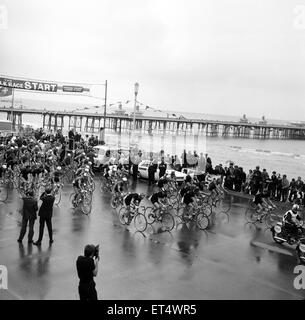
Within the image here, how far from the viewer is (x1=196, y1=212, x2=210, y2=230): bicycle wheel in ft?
43.8

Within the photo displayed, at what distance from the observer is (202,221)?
13406 millimetres

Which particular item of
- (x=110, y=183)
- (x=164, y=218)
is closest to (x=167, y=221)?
(x=164, y=218)

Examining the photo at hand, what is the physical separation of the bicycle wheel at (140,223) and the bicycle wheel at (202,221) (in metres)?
2.05

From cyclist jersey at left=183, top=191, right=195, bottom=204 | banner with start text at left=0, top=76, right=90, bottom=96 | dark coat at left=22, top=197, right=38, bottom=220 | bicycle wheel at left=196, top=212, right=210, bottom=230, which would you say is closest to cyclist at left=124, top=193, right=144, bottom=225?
cyclist jersey at left=183, top=191, right=195, bottom=204

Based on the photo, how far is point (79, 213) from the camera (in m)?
14.3

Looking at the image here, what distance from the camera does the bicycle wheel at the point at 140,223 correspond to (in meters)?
12.5

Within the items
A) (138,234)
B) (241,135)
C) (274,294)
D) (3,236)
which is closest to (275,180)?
(138,234)

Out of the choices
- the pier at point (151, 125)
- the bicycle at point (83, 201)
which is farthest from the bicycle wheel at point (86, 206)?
the pier at point (151, 125)

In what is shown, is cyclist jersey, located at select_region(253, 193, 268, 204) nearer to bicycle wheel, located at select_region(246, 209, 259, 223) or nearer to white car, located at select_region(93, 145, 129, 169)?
bicycle wheel, located at select_region(246, 209, 259, 223)

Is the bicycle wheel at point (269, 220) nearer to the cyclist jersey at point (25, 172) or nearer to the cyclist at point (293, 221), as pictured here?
the cyclist at point (293, 221)

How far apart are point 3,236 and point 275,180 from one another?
45.5 ft

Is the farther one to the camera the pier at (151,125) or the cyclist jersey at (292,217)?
the pier at (151,125)

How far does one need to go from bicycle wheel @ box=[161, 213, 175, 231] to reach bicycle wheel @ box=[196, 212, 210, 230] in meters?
1.09
